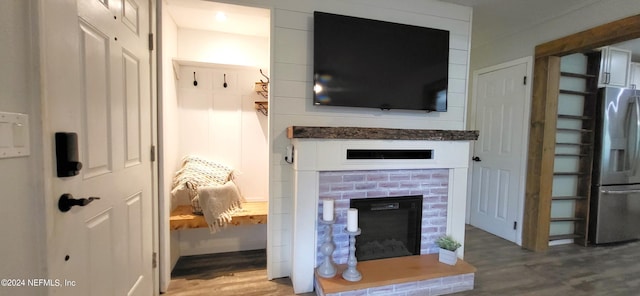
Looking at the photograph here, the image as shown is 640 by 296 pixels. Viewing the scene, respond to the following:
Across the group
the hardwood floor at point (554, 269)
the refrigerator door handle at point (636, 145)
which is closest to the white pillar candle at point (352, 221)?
the hardwood floor at point (554, 269)

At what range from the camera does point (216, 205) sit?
7.43 ft

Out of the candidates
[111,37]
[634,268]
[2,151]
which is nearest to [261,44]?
[111,37]

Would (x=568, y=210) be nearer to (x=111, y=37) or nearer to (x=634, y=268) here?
(x=634, y=268)

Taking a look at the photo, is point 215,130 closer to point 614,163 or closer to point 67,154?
point 67,154

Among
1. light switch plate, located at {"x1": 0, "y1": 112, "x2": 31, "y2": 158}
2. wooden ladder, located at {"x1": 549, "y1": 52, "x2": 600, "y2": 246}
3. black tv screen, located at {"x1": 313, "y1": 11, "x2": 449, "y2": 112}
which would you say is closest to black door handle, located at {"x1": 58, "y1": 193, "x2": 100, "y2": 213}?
light switch plate, located at {"x1": 0, "y1": 112, "x2": 31, "y2": 158}

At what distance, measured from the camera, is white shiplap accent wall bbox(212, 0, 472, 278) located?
6.92 feet

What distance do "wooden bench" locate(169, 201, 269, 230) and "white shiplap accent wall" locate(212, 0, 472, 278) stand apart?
0.22 meters

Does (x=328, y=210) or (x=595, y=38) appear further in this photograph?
(x=595, y=38)

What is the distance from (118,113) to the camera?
4.57 feet

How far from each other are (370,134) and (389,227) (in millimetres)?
855

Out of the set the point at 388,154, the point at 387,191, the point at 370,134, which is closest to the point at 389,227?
the point at 387,191

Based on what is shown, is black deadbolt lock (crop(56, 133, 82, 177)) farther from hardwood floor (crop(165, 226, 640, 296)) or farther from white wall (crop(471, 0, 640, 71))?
white wall (crop(471, 0, 640, 71))

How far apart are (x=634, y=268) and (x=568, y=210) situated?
746 millimetres

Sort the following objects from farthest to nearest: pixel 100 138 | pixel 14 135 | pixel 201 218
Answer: pixel 201 218 < pixel 100 138 < pixel 14 135
